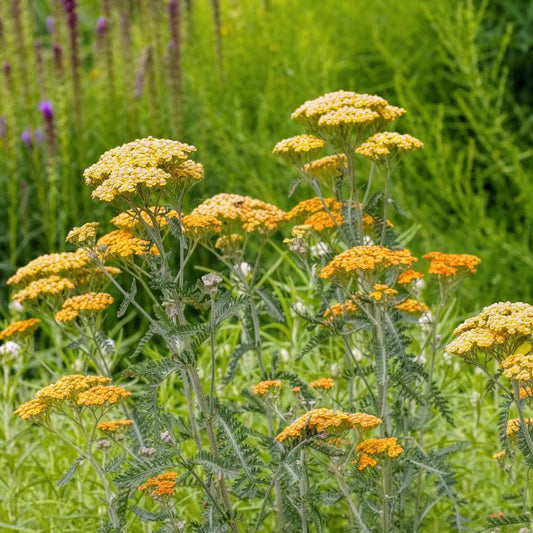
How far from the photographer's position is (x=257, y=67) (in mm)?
6355

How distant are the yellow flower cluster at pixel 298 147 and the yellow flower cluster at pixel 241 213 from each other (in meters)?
0.16

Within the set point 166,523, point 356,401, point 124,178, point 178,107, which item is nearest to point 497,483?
→ point 356,401

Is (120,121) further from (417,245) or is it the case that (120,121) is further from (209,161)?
(417,245)

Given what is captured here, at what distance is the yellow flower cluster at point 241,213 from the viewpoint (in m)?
2.37

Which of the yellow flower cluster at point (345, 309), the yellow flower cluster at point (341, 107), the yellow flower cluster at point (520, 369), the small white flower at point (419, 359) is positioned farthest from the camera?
the yellow flower cluster at point (345, 309)

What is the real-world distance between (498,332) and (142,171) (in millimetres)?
856

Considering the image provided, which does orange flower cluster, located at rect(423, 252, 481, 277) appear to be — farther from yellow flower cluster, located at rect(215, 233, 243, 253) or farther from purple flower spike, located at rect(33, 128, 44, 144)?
purple flower spike, located at rect(33, 128, 44, 144)

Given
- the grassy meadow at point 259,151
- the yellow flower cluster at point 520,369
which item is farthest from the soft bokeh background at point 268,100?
the yellow flower cluster at point 520,369

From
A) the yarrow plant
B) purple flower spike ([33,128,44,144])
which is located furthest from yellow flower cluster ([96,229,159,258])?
purple flower spike ([33,128,44,144])

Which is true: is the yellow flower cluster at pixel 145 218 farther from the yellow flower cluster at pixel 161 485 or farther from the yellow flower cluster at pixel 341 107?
the yellow flower cluster at pixel 161 485

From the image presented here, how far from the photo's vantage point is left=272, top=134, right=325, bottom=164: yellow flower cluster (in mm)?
2377

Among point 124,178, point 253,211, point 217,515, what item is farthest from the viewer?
point 253,211

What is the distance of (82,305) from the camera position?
2359 millimetres

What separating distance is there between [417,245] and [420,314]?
273 cm
